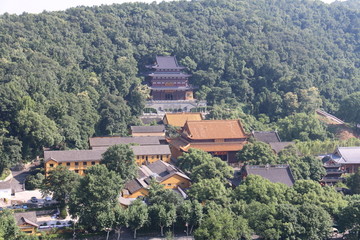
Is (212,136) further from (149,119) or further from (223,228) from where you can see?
(223,228)

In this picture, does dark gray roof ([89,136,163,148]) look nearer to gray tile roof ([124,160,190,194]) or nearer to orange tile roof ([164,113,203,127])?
gray tile roof ([124,160,190,194])

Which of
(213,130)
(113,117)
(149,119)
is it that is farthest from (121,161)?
(149,119)

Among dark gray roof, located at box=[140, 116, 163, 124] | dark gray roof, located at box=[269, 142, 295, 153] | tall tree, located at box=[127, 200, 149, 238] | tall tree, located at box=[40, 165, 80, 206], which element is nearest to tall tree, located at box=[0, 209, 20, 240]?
tall tree, located at box=[40, 165, 80, 206]

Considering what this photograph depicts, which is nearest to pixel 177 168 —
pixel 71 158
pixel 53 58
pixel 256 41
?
pixel 71 158

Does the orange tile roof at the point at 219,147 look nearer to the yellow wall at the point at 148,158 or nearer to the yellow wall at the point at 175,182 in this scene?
the yellow wall at the point at 148,158

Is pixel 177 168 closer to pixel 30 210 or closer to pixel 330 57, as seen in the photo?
pixel 30 210
